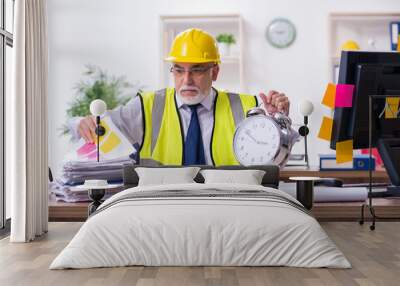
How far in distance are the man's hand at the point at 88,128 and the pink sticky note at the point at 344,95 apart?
7.44 ft

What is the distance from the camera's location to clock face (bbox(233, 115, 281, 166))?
214 inches

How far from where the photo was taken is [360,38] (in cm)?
791

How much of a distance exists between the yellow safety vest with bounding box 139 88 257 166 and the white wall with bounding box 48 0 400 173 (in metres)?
2.13

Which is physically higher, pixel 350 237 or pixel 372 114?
pixel 372 114

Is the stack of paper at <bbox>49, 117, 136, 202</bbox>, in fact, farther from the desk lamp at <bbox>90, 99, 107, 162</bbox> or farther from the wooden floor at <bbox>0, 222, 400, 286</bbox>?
the wooden floor at <bbox>0, 222, 400, 286</bbox>

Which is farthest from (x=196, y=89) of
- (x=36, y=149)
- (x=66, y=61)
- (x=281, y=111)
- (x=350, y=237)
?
(x=66, y=61)

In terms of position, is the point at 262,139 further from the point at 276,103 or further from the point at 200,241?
the point at 200,241

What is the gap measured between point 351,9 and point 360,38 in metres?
Result: 0.37

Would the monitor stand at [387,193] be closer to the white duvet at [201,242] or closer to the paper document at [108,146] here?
the white duvet at [201,242]

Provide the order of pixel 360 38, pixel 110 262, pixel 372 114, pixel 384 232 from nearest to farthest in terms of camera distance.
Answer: pixel 110 262 → pixel 372 114 → pixel 384 232 → pixel 360 38

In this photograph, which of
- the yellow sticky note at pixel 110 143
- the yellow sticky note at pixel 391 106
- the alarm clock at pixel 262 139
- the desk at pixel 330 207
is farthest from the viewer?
the yellow sticky note at pixel 110 143

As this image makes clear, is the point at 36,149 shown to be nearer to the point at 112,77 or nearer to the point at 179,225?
the point at 179,225

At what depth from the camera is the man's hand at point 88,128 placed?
5824 mm

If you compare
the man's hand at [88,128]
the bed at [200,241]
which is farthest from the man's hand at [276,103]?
the bed at [200,241]
